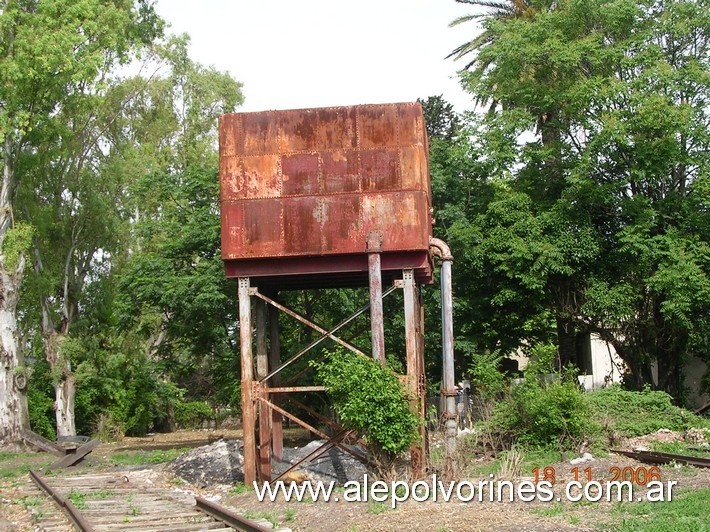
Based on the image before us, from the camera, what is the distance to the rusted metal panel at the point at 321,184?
16.3 m

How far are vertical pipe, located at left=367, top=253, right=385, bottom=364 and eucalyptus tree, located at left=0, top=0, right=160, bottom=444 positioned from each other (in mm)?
17076

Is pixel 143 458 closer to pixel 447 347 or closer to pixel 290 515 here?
pixel 447 347

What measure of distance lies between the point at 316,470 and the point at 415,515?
6.40 m

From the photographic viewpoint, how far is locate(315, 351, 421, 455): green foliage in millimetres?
14719

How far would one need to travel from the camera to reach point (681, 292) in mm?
26281

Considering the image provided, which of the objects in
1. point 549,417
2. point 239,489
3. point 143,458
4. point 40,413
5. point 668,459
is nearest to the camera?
point 668,459

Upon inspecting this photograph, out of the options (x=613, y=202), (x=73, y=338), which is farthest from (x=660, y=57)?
(x=73, y=338)

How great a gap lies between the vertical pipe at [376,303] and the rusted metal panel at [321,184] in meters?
0.37

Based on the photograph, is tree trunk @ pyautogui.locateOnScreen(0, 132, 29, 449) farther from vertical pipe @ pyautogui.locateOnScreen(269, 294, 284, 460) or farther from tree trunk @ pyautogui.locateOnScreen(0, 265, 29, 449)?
vertical pipe @ pyautogui.locateOnScreen(269, 294, 284, 460)

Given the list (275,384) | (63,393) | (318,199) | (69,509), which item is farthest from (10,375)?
(69,509)

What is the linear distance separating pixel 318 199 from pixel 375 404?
13.1 ft

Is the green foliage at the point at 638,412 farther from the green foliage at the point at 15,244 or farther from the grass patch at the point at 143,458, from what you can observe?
the green foliage at the point at 15,244

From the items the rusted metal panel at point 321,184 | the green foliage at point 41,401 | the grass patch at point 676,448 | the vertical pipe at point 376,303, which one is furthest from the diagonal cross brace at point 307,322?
the green foliage at point 41,401

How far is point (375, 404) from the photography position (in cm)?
1477
